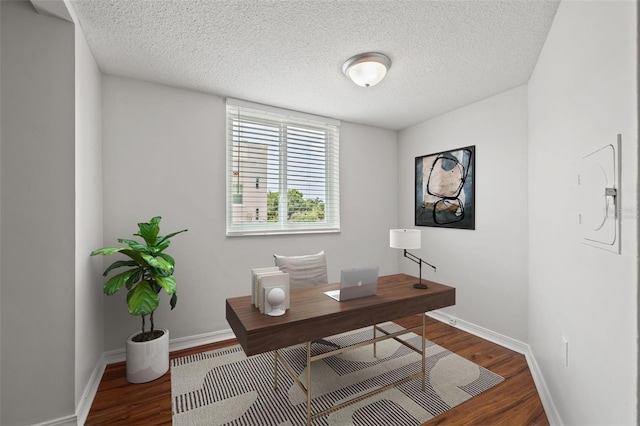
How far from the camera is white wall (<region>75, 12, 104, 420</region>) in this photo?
5.98 feet

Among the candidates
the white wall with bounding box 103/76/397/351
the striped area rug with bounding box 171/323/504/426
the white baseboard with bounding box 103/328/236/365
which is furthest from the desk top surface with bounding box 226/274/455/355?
the white baseboard with bounding box 103/328/236/365

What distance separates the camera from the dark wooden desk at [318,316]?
147 cm

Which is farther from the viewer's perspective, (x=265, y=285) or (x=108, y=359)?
(x=108, y=359)

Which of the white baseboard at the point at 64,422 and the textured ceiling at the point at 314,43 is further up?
the textured ceiling at the point at 314,43

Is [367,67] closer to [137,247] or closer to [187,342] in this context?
[137,247]

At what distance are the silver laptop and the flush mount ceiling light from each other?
151cm

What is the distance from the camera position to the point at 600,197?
3.83 feet

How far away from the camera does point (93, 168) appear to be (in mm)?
2199

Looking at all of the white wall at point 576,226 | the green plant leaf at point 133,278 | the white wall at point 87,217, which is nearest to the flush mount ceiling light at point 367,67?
the white wall at point 576,226

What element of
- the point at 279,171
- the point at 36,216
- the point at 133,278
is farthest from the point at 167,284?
the point at 279,171

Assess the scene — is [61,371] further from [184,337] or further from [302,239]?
[302,239]

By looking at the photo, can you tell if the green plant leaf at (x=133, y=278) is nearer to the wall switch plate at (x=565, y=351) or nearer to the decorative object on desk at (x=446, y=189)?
the wall switch plate at (x=565, y=351)

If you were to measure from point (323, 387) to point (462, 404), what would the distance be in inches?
38.4

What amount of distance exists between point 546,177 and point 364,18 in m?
1.69
